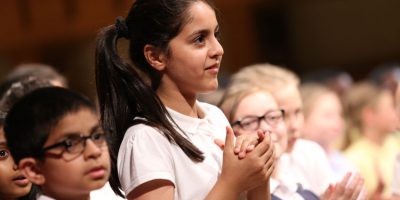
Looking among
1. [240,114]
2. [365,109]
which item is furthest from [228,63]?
[240,114]

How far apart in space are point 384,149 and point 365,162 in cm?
23

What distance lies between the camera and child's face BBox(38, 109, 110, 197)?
1741mm

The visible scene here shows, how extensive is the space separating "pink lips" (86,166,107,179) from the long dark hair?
34 cm

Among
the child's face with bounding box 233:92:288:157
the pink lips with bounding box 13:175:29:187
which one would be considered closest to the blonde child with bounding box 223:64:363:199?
the child's face with bounding box 233:92:288:157

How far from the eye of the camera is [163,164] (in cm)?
203

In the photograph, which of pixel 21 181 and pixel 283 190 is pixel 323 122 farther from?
pixel 21 181

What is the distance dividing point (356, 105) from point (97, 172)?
3.58 m

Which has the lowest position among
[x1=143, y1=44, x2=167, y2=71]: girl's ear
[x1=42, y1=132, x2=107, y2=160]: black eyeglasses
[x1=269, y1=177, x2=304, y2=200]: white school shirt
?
[x1=269, y1=177, x2=304, y2=200]: white school shirt

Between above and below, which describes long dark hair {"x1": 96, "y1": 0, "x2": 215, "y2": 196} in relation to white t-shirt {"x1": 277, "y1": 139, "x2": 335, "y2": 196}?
above

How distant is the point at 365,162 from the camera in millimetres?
4539

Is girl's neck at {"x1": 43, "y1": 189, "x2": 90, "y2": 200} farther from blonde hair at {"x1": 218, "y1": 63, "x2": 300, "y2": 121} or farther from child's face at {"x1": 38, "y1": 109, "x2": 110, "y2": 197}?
blonde hair at {"x1": 218, "y1": 63, "x2": 300, "y2": 121}

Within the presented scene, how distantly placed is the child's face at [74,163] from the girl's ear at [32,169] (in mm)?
11

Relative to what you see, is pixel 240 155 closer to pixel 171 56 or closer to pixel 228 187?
pixel 228 187

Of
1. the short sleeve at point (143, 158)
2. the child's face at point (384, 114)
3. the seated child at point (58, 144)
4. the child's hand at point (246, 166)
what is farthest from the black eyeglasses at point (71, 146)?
the child's face at point (384, 114)
